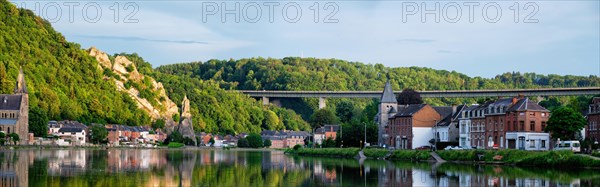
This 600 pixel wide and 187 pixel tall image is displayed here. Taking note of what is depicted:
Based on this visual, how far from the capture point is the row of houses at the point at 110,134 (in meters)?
135

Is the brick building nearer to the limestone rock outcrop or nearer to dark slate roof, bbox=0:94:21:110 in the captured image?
dark slate roof, bbox=0:94:21:110

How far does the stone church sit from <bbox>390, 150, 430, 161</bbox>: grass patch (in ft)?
203

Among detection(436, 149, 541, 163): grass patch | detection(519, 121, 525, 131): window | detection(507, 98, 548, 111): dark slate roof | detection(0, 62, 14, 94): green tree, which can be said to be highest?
detection(0, 62, 14, 94): green tree

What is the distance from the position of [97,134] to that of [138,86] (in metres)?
49.4

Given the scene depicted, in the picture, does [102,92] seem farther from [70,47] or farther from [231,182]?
[231,182]

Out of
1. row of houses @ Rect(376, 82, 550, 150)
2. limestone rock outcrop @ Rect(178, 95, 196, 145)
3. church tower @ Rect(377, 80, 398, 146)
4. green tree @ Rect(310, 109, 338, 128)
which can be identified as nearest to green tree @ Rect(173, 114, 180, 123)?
limestone rock outcrop @ Rect(178, 95, 196, 145)

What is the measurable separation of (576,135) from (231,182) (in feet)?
130

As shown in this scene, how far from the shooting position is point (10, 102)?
126125mm

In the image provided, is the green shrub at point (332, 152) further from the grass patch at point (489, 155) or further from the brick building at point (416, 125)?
the grass patch at point (489, 155)

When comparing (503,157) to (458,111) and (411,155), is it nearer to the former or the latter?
(411,155)

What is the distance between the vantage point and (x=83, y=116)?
154875mm

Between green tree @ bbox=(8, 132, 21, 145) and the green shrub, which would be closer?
the green shrub

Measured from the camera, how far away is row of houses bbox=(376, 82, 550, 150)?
73.8 meters

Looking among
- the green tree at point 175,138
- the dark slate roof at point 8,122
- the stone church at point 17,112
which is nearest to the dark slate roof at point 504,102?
the stone church at point 17,112
